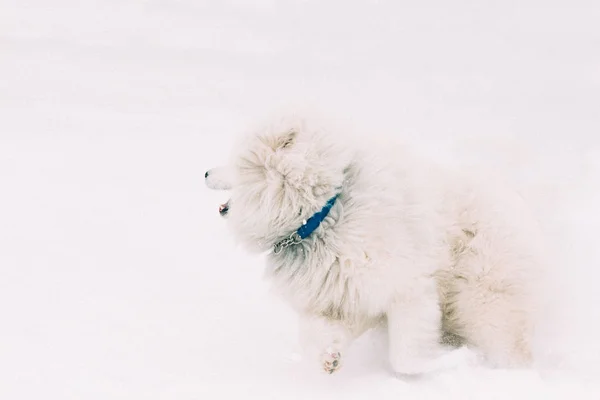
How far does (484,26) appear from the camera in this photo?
10.7 m

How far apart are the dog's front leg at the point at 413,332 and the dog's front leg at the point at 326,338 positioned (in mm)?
225

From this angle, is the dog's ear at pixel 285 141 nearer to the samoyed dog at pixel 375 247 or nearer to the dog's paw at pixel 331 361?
the samoyed dog at pixel 375 247

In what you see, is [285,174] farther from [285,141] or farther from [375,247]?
[375,247]

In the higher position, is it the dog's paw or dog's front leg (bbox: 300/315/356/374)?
dog's front leg (bbox: 300/315/356/374)

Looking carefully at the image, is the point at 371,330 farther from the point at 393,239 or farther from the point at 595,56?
the point at 595,56

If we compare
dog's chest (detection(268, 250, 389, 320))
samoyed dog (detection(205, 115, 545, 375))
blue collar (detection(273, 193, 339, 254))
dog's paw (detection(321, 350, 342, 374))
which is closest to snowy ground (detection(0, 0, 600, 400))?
dog's paw (detection(321, 350, 342, 374))

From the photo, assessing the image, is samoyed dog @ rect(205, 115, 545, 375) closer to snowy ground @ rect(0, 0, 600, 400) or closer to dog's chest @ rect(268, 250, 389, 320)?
dog's chest @ rect(268, 250, 389, 320)

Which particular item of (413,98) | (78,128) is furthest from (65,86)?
(413,98)

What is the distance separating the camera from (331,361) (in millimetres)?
3082

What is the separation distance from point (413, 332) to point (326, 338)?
0.43 metres

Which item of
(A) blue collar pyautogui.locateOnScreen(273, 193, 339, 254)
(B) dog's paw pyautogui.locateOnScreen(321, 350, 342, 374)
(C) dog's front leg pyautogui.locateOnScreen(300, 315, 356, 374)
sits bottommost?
(B) dog's paw pyautogui.locateOnScreen(321, 350, 342, 374)

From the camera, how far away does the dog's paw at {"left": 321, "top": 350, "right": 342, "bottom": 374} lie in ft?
10.1

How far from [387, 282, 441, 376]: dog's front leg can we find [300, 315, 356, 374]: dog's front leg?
0.23 metres

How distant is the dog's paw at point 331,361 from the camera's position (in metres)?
3.09
